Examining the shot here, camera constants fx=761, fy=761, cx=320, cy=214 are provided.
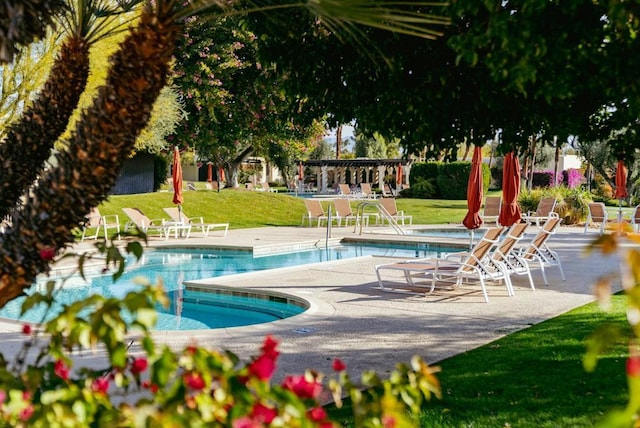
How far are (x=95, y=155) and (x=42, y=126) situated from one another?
1.13 metres

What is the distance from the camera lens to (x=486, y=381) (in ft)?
19.9

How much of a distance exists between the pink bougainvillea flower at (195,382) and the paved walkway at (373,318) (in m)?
4.10

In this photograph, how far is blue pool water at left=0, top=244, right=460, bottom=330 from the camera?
10.6 meters

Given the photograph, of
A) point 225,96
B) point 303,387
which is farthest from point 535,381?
point 225,96

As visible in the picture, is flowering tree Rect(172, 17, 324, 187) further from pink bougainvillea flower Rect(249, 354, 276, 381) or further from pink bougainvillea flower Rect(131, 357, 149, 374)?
pink bougainvillea flower Rect(249, 354, 276, 381)

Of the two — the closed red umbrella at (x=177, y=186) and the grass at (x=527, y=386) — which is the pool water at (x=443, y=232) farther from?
the grass at (x=527, y=386)

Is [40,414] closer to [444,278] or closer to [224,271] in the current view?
[444,278]

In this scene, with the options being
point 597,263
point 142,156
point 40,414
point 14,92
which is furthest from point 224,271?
point 142,156

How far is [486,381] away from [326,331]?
245cm

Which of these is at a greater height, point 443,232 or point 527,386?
point 443,232

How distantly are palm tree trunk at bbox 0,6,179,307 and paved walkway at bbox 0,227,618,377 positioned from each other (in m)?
3.24

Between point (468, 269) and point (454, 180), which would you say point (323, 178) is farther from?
point (468, 269)

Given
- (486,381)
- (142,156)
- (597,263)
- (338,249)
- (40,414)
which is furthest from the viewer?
(142,156)

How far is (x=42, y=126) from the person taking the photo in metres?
4.35
